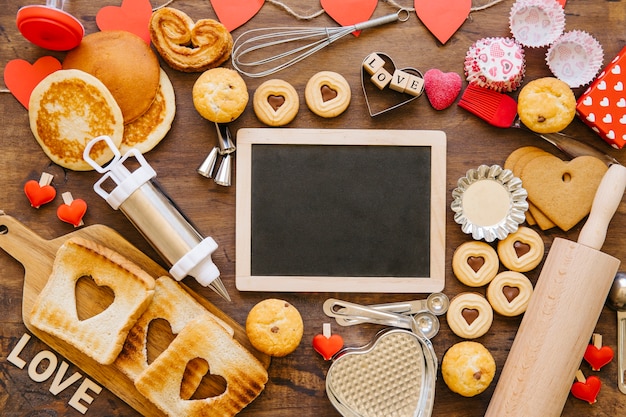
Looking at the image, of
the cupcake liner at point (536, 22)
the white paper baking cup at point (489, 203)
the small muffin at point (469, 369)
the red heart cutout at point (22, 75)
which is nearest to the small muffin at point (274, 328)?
the small muffin at point (469, 369)

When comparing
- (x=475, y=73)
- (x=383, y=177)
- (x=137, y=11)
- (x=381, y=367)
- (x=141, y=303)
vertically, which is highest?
(x=137, y=11)

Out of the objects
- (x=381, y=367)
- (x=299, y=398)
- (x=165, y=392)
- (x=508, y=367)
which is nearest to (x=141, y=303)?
(x=165, y=392)

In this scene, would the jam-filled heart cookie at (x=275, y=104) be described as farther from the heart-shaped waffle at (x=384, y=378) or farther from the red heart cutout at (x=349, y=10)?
the heart-shaped waffle at (x=384, y=378)

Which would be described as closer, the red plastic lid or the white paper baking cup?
the red plastic lid

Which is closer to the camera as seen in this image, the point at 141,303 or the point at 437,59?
the point at 141,303

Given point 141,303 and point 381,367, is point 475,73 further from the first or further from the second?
point 141,303

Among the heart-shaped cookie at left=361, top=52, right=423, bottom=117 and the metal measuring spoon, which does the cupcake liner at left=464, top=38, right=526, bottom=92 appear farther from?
the metal measuring spoon

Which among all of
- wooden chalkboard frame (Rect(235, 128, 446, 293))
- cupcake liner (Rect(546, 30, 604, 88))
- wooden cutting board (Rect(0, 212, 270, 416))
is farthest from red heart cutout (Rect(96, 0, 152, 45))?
cupcake liner (Rect(546, 30, 604, 88))
